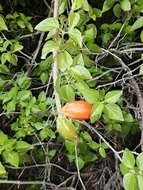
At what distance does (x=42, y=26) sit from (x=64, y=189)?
764 mm

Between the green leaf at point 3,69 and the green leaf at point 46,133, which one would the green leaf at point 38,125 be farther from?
the green leaf at point 3,69

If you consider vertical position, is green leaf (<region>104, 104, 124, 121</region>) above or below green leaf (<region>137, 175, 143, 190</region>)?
above

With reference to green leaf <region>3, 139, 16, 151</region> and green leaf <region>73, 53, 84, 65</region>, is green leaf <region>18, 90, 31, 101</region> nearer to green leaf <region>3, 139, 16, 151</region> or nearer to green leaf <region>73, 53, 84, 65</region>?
green leaf <region>3, 139, 16, 151</region>

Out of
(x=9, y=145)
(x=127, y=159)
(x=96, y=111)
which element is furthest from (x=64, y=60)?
(x=9, y=145)

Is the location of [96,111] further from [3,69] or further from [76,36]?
[3,69]

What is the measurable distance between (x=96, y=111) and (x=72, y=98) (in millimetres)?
67

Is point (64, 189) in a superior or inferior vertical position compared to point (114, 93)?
inferior

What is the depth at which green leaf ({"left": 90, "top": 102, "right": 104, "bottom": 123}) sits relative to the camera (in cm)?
92

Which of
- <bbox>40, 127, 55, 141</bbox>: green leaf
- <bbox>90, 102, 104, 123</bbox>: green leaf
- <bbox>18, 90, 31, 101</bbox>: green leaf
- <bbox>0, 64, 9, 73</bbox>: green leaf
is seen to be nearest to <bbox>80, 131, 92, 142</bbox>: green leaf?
<bbox>40, 127, 55, 141</bbox>: green leaf

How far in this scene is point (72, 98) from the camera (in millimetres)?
896

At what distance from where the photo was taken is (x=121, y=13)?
1479 mm

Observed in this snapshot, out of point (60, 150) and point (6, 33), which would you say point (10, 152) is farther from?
point (6, 33)

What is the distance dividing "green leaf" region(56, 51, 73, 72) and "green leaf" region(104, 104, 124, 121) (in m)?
0.17

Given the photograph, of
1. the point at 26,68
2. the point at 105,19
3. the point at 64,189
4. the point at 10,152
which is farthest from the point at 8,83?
the point at 105,19
